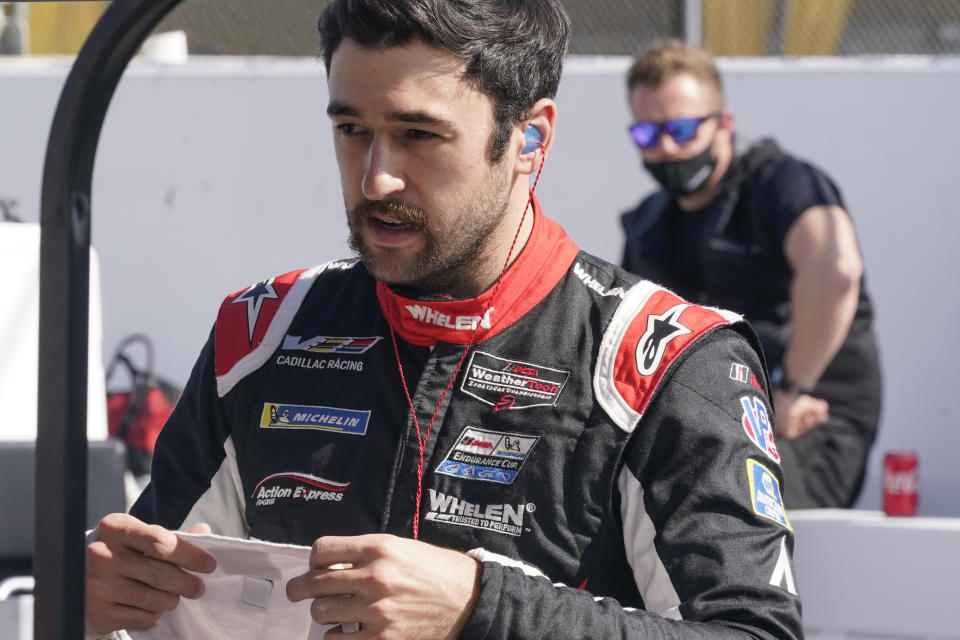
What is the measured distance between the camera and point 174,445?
1771 millimetres

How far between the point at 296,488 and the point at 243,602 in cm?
18

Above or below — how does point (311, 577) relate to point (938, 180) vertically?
below

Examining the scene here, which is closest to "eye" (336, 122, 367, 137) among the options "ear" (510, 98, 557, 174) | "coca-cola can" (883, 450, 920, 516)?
"ear" (510, 98, 557, 174)

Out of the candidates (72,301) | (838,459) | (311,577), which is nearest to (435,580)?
(311,577)

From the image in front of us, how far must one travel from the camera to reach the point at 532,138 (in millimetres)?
1770

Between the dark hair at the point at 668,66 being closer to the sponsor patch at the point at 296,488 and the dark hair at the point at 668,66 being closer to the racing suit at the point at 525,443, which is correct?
the racing suit at the point at 525,443

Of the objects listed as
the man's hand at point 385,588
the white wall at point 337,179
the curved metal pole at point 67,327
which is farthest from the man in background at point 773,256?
the curved metal pole at point 67,327

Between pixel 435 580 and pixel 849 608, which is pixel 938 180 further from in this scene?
pixel 435 580

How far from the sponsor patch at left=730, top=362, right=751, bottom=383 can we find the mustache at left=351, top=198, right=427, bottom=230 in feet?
1.39

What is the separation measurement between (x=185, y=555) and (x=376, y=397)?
332mm

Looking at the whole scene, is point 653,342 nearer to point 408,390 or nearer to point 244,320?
point 408,390

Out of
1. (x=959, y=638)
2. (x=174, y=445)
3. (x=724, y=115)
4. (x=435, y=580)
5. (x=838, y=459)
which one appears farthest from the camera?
(x=724, y=115)

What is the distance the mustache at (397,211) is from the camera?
161 cm

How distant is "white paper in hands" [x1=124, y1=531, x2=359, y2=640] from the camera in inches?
58.2
